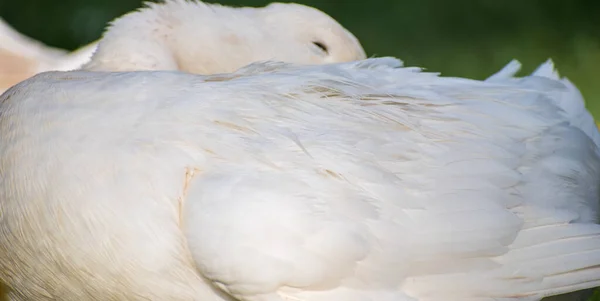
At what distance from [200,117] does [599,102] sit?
11.6 ft

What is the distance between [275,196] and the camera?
1809 mm

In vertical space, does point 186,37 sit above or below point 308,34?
below

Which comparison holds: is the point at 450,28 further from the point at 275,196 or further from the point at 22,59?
the point at 275,196

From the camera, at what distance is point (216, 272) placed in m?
1.75

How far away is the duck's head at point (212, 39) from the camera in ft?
9.06

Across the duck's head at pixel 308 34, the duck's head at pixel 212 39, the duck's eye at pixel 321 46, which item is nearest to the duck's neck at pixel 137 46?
the duck's head at pixel 212 39

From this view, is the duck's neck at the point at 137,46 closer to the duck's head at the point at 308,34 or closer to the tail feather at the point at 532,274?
the duck's head at the point at 308,34

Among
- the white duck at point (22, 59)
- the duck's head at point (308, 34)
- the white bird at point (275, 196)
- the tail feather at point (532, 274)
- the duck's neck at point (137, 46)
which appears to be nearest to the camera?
the white bird at point (275, 196)

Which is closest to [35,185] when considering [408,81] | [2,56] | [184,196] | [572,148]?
[184,196]

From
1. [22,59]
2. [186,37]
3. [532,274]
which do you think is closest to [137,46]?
[186,37]

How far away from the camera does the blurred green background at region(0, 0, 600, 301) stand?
5.40 m

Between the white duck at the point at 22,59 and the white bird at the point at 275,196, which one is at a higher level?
the white bird at the point at 275,196

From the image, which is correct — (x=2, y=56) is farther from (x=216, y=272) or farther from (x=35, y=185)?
(x=216, y=272)

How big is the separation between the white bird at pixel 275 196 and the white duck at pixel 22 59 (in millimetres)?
1814
